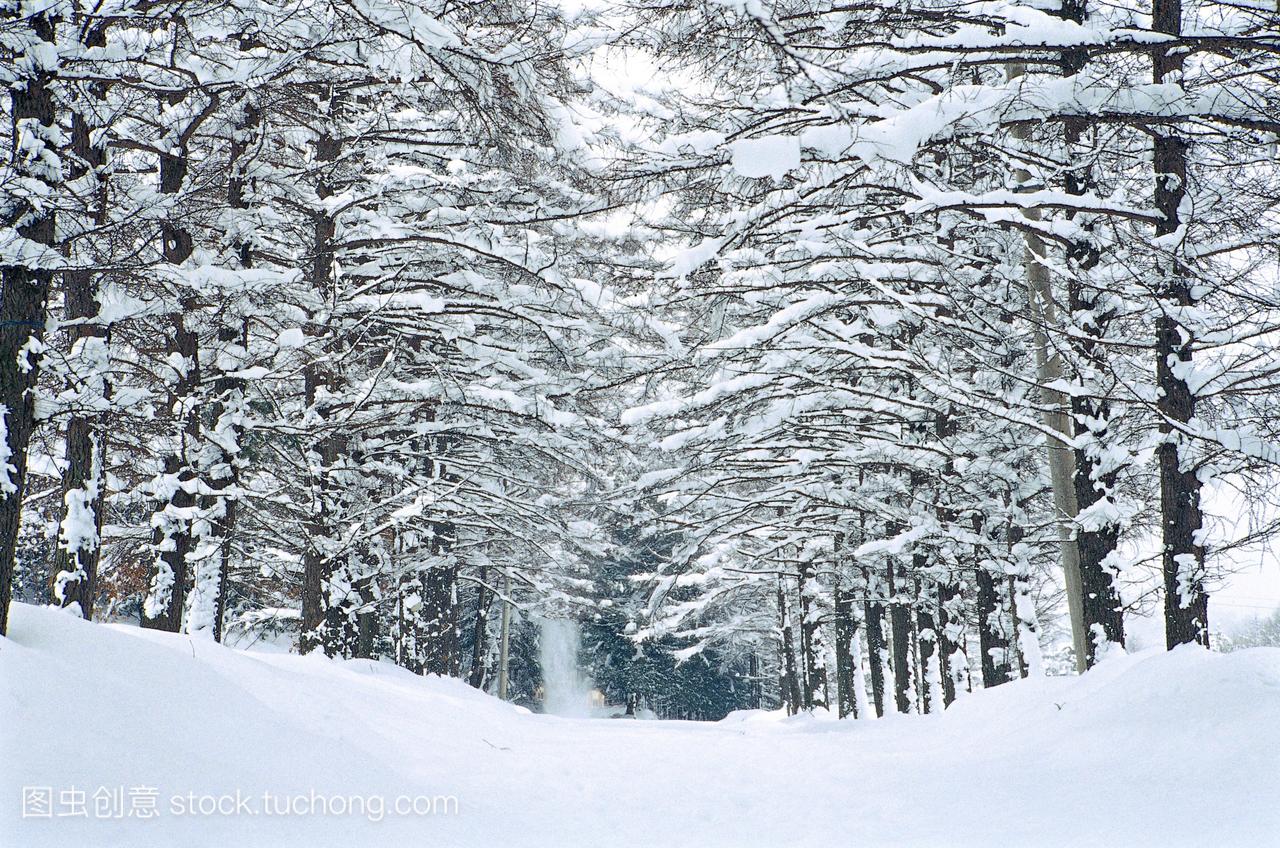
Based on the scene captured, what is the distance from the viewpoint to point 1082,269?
25.6 ft

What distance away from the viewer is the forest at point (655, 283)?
5.26 metres

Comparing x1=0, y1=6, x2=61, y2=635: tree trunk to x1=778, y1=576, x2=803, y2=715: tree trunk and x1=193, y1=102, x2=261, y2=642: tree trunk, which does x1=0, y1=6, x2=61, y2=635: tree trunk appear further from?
x1=778, y1=576, x2=803, y2=715: tree trunk

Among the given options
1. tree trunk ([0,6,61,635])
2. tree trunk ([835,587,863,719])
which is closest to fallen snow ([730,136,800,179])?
tree trunk ([0,6,61,635])

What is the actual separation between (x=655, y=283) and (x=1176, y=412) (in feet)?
16.9

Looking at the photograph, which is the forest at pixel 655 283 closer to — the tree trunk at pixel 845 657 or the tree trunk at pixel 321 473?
the tree trunk at pixel 321 473

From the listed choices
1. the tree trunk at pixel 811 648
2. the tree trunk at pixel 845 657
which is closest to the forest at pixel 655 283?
the tree trunk at pixel 845 657

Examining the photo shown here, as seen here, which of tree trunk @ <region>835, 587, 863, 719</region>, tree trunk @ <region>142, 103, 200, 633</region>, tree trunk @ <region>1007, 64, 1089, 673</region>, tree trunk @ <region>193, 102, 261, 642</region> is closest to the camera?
tree trunk @ <region>142, 103, 200, 633</region>

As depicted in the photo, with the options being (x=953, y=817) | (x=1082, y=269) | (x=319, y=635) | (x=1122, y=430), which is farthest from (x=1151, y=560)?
(x=319, y=635)

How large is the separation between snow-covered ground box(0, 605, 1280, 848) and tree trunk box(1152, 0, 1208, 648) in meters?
0.64

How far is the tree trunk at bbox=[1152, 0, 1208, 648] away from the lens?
612cm

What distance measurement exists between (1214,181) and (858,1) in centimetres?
359

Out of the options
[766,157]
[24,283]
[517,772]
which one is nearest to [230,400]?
[24,283]

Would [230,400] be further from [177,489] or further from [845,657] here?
[845,657]

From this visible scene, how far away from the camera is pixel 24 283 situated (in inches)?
176
